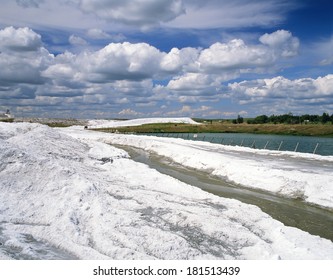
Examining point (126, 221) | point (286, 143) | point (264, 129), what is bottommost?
point (286, 143)

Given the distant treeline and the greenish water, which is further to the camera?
the distant treeline

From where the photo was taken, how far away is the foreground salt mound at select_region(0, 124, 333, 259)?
11.5 m

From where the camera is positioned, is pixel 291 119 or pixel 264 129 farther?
pixel 291 119

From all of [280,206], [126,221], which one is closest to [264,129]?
[280,206]

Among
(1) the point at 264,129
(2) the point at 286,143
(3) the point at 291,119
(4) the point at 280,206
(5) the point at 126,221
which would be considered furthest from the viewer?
(3) the point at 291,119

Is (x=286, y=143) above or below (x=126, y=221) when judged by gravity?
below

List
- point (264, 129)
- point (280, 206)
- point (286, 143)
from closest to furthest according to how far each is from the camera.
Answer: point (280, 206)
point (286, 143)
point (264, 129)

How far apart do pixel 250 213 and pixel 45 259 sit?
9.57 m

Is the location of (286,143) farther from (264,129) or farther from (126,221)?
(126,221)

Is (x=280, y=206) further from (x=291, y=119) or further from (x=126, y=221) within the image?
(x=291, y=119)

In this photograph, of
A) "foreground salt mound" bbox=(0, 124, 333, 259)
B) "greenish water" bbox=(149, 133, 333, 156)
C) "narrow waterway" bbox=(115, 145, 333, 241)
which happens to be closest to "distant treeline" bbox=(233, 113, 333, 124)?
"greenish water" bbox=(149, 133, 333, 156)

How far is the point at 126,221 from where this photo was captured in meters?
13.7

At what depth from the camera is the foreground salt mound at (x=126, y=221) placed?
11477 millimetres

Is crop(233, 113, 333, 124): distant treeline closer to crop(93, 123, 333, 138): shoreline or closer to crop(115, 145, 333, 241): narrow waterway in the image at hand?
crop(93, 123, 333, 138): shoreline
